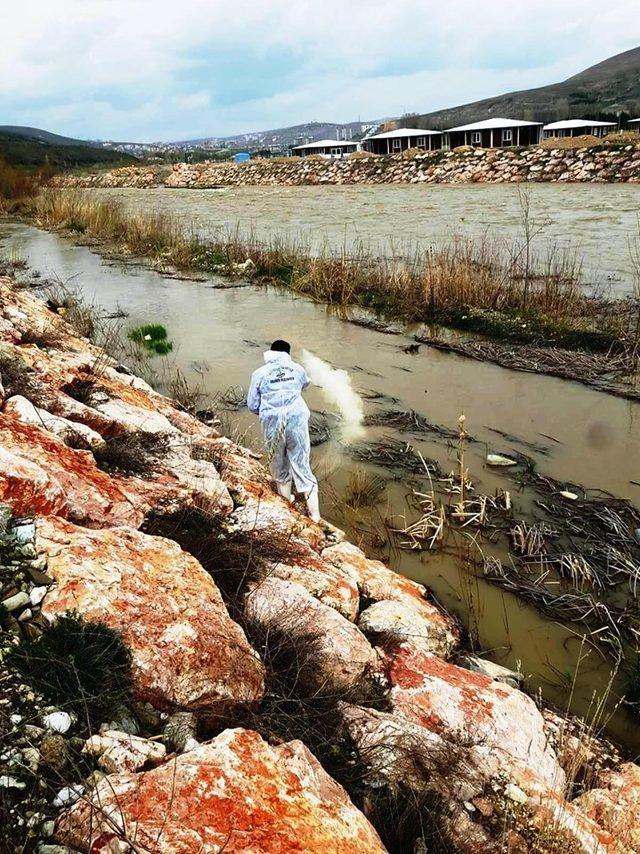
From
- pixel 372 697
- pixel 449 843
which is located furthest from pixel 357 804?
pixel 372 697

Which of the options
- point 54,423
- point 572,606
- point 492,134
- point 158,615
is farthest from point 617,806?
point 492,134

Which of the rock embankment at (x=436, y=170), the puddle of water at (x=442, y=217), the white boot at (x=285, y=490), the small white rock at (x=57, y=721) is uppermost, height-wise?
the rock embankment at (x=436, y=170)

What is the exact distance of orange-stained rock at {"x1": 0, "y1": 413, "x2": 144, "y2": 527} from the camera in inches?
104

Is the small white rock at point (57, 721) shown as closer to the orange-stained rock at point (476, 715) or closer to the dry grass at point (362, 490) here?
the orange-stained rock at point (476, 715)

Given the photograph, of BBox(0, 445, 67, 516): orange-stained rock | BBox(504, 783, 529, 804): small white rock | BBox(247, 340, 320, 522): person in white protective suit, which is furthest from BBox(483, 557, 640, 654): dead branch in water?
BBox(0, 445, 67, 516): orange-stained rock

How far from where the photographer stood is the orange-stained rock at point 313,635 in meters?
2.54

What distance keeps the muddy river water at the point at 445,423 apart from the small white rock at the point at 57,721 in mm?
2567

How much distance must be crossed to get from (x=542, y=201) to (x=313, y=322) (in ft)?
59.7

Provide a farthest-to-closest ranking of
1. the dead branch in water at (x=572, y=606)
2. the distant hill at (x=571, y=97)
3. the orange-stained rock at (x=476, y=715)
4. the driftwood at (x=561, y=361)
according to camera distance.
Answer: the distant hill at (x=571, y=97) → the driftwood at (x=561, y=361) → the dead branch in water at (x=572, y=606) → the orange-stained rock at (x=476, y=715)

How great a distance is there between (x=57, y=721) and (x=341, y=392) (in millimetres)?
6205

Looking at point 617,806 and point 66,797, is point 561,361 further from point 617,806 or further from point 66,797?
point 66,797

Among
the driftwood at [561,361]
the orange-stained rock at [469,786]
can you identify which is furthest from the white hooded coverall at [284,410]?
the driftwood at [561,361]

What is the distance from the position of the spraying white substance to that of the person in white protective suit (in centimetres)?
164

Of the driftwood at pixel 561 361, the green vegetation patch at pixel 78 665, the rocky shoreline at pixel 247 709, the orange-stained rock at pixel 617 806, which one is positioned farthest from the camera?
the driftwood at pixel 561 361
